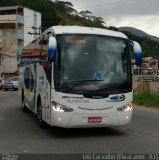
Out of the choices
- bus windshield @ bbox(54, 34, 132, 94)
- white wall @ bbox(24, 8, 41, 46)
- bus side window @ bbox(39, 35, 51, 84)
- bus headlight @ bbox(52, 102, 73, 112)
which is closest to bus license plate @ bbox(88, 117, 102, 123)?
bus headlight @ bbox(52, 102, 73, 112)

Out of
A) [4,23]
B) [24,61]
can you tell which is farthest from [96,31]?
[4,23]

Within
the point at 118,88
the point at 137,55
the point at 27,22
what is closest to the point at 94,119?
the point at 118,88

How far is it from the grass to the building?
52.9 metres

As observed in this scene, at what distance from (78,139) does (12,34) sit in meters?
73.8

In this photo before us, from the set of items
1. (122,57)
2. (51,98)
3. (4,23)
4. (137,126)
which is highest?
(4,23)

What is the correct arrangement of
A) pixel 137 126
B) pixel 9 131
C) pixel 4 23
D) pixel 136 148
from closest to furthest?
pixel 136 148
pixel 9 131
pixel 137 126
pixel 4 23

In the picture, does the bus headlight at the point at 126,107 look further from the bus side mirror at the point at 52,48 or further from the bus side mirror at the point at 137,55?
the bus side mirror at the point at 52,48

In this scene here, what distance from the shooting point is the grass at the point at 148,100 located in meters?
25.9

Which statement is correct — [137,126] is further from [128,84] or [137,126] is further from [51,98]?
[51,98]

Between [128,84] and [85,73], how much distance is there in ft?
4.13

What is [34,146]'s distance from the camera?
441 inches

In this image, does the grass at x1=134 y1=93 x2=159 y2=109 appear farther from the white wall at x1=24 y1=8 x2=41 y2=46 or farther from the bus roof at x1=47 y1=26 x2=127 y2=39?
the white wall at x1=24 y1=8 x2=41 y2=46

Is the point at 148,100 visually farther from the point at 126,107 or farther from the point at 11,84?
the point at 11,84

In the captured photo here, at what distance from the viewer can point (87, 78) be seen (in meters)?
12.7
